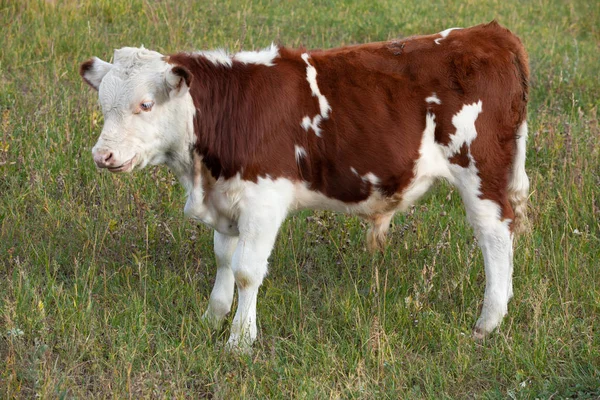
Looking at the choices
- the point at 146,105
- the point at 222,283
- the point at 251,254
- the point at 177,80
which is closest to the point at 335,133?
the point at 251,254

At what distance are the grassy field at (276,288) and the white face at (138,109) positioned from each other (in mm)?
978

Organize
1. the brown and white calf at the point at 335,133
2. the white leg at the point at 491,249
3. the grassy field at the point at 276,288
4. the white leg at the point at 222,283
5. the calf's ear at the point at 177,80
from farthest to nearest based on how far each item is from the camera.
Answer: the white leg at the point at 222,283 < the white leg at the point at 491,249 < the brown and white calf at the point at 335,133 < the grassy field at the point at 276,288 < the calf's ear at the point at 177,80

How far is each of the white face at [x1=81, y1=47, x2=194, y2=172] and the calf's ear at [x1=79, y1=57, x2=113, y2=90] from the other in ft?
0.53

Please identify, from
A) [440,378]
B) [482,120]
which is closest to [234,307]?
[440,378]

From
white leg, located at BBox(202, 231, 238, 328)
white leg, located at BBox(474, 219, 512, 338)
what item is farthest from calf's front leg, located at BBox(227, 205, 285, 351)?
white leg, located at BBox(474, 219, 512, 338)

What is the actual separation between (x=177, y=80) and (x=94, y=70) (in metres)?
0.60

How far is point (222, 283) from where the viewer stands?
16.2ft

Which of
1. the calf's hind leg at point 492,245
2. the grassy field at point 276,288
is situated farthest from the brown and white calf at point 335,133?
the grassy field at point 276,288

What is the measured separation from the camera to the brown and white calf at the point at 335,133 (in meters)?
4.43

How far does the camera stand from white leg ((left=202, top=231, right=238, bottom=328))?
491cm

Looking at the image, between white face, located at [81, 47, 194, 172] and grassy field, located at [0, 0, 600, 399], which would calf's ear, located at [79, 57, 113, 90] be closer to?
white face, located at [81, 47, 194, 172]

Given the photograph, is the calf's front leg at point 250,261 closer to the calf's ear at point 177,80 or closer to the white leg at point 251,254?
the white leg at point 251,254

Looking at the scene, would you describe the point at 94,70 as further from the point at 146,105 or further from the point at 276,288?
the point at 276,288

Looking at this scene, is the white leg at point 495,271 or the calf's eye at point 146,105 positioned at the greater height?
the calf's eye at point 146,105
